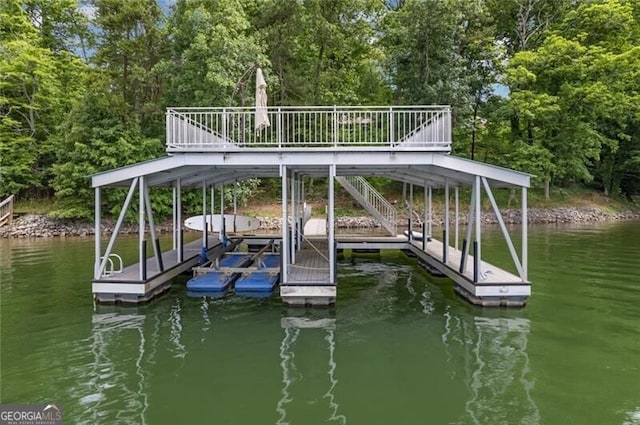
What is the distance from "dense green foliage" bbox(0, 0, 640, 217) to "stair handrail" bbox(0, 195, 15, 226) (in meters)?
1.18

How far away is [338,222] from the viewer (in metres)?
28.8

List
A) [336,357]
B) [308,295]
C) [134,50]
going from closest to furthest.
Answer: [336,357] → [308,295] → [134,50]

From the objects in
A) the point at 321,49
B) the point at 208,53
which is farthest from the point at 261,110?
the point at 321,49

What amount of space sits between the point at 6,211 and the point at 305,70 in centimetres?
2158

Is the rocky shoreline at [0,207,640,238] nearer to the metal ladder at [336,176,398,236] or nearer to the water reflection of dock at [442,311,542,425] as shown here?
the metal ladder at [336,176,398,236]

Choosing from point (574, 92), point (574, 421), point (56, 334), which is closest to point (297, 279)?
point (56, 334)

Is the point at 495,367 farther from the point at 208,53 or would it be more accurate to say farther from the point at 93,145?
the point at 93,145

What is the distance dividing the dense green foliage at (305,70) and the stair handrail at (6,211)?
1.18 meters

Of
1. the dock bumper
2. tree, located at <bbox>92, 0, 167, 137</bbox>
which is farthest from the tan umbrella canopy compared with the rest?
tree, located at <bbox>92, 0, 167, 137</bbox>

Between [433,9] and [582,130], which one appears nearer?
[433,9]

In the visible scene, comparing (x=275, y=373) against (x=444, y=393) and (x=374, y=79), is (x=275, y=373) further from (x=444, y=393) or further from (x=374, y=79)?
(x=374, y=79)

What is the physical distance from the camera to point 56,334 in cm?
859

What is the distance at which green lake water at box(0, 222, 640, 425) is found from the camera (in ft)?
18.2

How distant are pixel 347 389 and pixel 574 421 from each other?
281 centimetres
